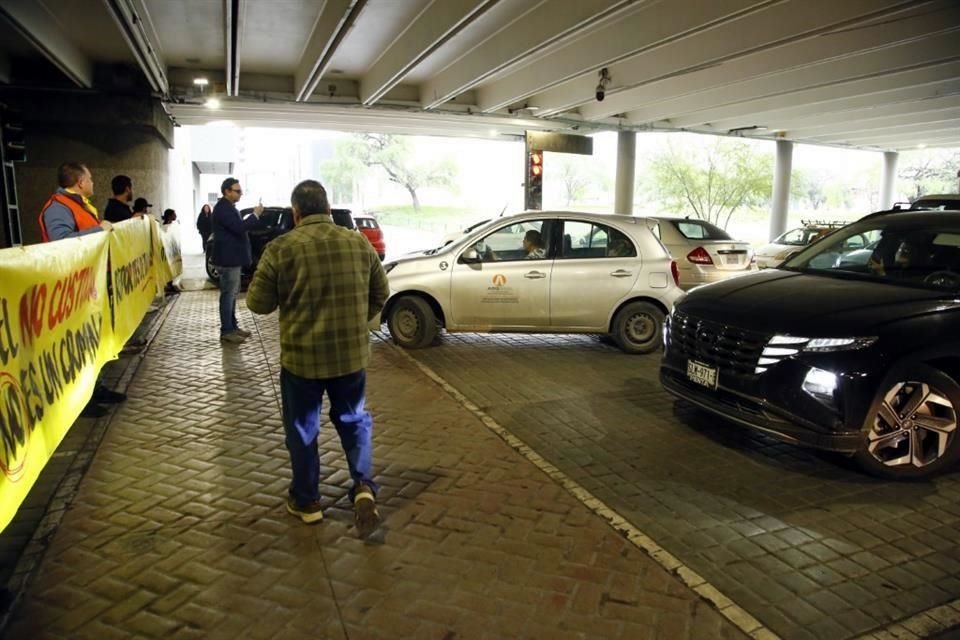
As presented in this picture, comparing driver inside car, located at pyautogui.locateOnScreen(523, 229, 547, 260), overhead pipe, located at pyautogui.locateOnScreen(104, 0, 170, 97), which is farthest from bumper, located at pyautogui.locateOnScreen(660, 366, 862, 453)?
overhead pipe, located at pyautogui.locateOnScreen(104, 0, 170, 97)

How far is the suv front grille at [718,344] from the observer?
4477 mm

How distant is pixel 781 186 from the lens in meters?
25.6

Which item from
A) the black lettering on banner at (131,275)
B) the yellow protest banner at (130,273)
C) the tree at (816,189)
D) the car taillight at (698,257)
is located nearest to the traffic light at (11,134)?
the yellow protest banner at (130,273)

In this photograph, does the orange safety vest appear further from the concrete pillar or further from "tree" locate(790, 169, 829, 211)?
"tree" locate(790, 169, 829, 211)

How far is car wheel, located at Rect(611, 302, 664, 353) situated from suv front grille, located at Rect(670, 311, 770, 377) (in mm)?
2745

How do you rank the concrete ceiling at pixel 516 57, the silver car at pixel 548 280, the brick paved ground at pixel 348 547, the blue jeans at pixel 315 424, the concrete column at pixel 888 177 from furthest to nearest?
1. the concrete column at pixel 888 177
2. the concrete ceiling at pixel 516 57
3. the silver car at pixel 548 280
4. the blue jeans at pixel 315 424
5. the brick paved ground at pixel 348 547

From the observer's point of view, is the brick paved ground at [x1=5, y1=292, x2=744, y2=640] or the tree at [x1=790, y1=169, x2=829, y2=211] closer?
the brick paved ground at [x1=5, y1=292, x2=744, y2=640]

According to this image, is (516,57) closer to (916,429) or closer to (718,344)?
(718,344)

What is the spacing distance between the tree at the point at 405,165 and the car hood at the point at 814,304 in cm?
4908

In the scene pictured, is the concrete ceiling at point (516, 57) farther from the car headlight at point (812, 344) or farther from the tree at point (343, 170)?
the tree at point (343, 170)

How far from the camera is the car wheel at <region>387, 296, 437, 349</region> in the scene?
8.13 m

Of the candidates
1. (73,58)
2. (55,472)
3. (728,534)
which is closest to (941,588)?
(728,534)

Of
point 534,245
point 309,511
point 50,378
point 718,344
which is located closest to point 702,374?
point 718,344

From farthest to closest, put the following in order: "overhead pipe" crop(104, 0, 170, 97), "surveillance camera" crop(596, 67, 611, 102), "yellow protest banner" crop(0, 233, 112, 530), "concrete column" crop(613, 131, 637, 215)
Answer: "concrete column" crop(613, 131, 637, 215) → "surveillance camera" crop(596, 67, 611, 102) → "overhead pipe" crop(104, 0, 170, 97) → "yellow protest banner" crop(0, 233, 112, 530)
